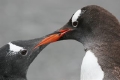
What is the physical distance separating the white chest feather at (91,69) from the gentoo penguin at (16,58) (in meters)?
0.42

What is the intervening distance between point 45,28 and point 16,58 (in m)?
4.71

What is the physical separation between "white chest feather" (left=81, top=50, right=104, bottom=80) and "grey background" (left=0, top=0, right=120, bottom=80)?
3.43m

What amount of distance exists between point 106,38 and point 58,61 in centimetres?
407

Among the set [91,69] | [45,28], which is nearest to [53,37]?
[91,69]

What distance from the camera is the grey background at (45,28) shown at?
809 cm

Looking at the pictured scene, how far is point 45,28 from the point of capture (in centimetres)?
872

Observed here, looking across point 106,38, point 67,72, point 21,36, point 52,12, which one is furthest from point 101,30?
point 52,12

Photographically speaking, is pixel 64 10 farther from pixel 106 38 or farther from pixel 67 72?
pixel 106 38

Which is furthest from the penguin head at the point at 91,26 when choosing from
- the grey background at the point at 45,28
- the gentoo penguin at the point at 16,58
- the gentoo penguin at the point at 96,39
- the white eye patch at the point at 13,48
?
the grey background at the point at 45,28

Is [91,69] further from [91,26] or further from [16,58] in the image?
[16,58]

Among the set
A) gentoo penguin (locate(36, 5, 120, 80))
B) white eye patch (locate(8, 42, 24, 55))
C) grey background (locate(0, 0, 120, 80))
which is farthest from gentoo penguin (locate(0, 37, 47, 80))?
grey background (locate(0, 0, 120, 80))

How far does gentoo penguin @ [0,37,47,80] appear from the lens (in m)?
3.92

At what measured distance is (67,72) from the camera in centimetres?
787

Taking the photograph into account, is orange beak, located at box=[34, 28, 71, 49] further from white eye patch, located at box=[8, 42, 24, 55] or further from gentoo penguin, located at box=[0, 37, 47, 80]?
white eye patch, located at box=[8, 42, 24, 55]
